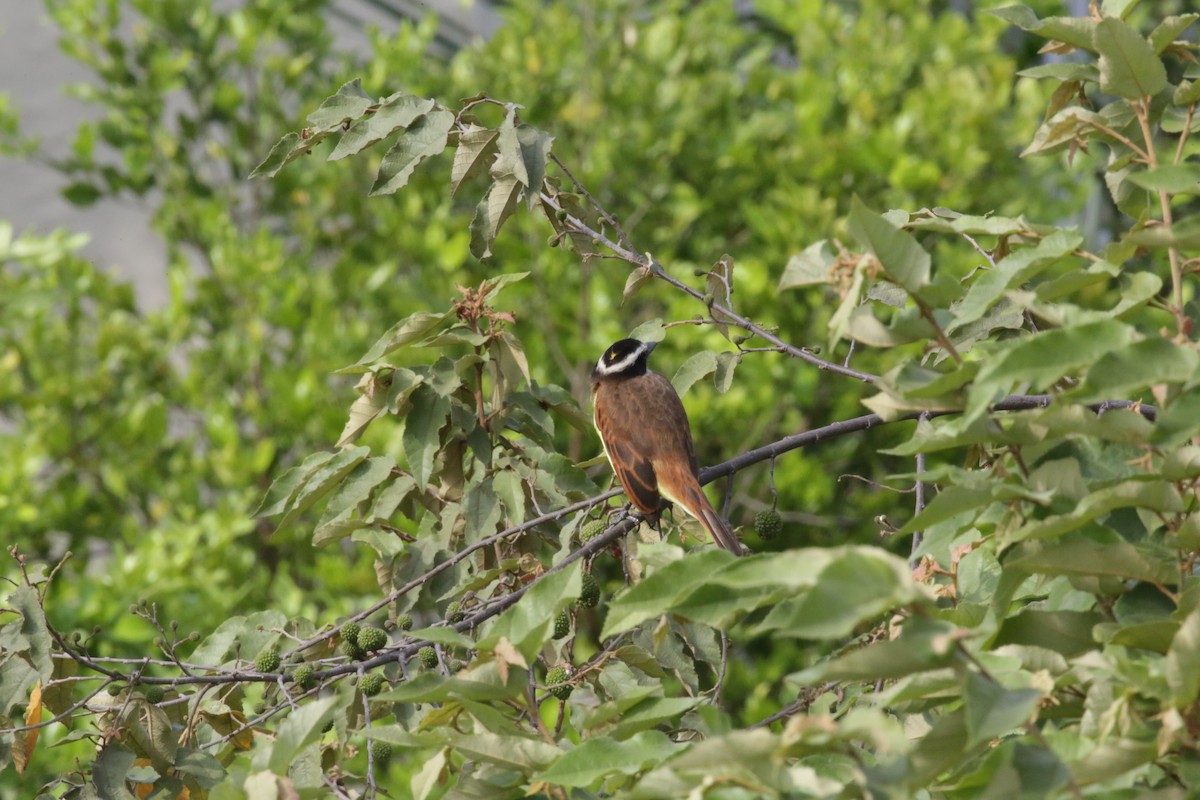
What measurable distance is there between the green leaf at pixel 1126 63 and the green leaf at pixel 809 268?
65 cm

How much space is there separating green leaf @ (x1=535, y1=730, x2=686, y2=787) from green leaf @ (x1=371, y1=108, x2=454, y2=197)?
1469 millimetres

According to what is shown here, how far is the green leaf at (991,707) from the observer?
1391mm

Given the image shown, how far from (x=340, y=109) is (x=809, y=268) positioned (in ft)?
4.77

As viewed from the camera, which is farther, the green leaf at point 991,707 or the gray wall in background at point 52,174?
the gray wall in background at point 52,174

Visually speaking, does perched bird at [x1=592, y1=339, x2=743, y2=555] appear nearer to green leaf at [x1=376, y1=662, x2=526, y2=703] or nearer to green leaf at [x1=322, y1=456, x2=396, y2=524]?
green leaf at [x1=322, y1=456, x2=396, y2=524]

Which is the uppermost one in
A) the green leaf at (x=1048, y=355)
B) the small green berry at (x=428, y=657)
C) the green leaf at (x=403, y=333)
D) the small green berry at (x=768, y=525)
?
the green leaf at (x=1048, y=355)

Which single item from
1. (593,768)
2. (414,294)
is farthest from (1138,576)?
(414,294)

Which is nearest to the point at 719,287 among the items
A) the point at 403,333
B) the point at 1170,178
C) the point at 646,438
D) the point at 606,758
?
the point at 403,333

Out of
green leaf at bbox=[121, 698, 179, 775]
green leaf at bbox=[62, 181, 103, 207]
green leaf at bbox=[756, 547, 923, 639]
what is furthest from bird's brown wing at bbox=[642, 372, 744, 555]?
green leaf at bbox=[62, 181, 103, 207]

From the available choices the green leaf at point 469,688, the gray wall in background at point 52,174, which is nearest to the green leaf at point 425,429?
the green leaf at point 469,688

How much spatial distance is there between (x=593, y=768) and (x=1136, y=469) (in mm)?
847

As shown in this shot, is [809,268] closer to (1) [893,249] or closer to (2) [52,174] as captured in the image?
(1) [893,249]

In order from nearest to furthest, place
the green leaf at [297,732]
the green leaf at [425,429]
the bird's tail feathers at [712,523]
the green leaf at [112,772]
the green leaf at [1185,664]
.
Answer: the green leaf at [1185,664], the green leaf at [297,732], the green leaf at [112,772], the green leaf at [425,429], the bird's tail feathers at [712,523]

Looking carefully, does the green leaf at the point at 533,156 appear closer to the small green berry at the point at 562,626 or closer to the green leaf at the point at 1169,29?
the small green berry at the point at 562,626
